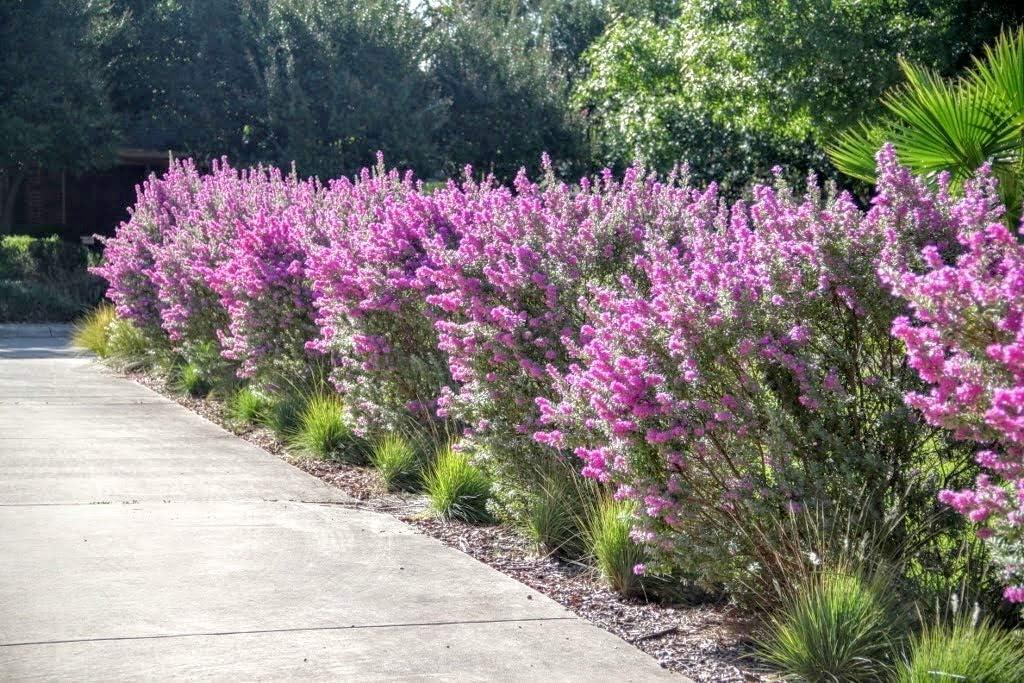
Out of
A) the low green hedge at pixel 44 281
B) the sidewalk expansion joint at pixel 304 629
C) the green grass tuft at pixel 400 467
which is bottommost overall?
the low green hedge at pixel 44 281

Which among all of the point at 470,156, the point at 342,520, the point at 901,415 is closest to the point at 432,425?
the point at 342,520

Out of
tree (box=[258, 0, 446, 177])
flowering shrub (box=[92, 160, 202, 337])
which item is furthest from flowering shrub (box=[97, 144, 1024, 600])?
tree (box=[258, 0, 446, 177])

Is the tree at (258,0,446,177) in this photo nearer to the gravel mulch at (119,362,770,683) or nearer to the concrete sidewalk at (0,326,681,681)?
the concrete sidewalk at (0,326,681,681)

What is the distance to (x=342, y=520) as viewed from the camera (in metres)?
7.17

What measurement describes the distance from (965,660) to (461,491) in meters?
3.77

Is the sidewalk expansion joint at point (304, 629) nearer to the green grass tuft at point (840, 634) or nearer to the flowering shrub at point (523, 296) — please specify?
the green grass tuft at point (840, 634)

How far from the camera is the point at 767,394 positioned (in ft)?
17.1

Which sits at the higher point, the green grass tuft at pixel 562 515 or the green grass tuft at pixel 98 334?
the green grass tuft at pixel 562 515

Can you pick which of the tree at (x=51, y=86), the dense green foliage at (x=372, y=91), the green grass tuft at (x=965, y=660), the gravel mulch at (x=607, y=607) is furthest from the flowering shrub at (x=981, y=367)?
the tree at (x=51, y=86)

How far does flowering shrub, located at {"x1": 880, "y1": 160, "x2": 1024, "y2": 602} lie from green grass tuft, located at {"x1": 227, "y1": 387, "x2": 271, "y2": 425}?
7.40 metres

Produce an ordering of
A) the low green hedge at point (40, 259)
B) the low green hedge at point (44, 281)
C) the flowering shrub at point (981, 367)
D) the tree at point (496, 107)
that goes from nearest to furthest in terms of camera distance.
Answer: the flowering shrub at point (981, 367) → the low green hedge at point (44, 281) → the low green hedge at point (40, 259) → the tree at point (496, 107)

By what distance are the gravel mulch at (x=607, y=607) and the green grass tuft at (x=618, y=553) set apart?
60 mm

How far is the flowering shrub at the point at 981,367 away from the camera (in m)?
3.85

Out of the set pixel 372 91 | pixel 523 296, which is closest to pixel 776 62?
pixel 372 91
